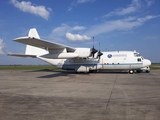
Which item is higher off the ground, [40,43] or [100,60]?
[40,43]

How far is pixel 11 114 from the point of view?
5.71 metres

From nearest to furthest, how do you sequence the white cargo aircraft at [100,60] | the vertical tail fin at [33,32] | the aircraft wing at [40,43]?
the aircraft wing at [40,43], the white cargo aircraft at [100,60], the vertical tail fin at [33,32]

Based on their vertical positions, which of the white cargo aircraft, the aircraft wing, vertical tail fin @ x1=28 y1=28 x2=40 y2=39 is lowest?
the white cargo aircraft

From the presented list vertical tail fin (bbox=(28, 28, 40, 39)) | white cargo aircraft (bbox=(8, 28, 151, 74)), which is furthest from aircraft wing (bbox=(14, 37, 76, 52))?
vertical tail fin (bbox=(28, 28, 40, 39))

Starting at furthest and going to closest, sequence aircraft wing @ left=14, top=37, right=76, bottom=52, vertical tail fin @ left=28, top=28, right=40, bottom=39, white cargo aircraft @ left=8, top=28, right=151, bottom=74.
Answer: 1. vertical tail fin @ left=28, top=28, right=40, bottom=39
2. white cargo aircraft @ left=8, top=28, right=151, bottom=74
3. aircraft wing @ left=14, top=37, right=76, bottom=52

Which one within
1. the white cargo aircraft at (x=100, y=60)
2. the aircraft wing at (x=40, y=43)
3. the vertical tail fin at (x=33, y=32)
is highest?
the vertical tail fin at (x=33, y=32)

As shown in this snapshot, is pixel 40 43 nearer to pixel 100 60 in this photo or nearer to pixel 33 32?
pixel 33 32

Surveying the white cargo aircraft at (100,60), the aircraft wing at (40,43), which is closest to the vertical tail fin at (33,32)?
the white cargo aircraft at (100,60)

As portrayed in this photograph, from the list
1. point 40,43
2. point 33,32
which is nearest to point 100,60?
point 40,43

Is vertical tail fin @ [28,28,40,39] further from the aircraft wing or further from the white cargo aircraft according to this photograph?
the aircraft wing

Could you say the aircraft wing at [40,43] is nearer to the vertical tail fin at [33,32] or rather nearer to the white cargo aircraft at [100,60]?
the white cargo aircraft at [100,60]

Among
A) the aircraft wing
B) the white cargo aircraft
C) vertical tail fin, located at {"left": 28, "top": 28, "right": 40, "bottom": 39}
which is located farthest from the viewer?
vertical tail fin, located at {"left": 28, "top": 28, "right": 40, "bottom": 39}

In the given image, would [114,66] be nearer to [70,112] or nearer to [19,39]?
[19,39]

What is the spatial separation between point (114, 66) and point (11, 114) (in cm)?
2135
